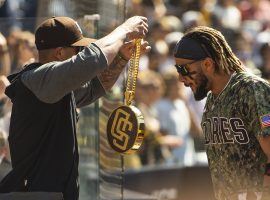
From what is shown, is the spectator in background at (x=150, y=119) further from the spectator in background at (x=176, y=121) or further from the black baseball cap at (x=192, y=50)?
the black baseball cap at (x=192, y=50)

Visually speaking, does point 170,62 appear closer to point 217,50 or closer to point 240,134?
point 217,50

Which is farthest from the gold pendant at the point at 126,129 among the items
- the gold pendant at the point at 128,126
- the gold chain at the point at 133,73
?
the gold chain at the point at 133,73

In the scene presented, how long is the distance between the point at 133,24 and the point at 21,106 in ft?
2.53

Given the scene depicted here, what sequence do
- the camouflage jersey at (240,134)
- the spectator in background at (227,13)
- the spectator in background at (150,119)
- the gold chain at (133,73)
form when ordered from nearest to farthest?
the camouflage jersey at (240,134)
the gold chain at (133,73)
the spectator in background at (150,119)
the spectator in background at (227,13)

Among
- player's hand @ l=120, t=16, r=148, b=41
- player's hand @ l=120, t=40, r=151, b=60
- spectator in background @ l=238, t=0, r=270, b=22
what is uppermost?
player's hand @ l=120, t=16, r=148, b=41

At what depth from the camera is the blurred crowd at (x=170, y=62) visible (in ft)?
21.5

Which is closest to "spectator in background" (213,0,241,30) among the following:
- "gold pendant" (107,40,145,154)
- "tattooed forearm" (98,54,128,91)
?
"tattooed forearm" (98,54,128,91)

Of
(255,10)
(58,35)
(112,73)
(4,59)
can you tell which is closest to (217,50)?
(112,73)

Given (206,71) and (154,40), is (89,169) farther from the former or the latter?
(154,40)

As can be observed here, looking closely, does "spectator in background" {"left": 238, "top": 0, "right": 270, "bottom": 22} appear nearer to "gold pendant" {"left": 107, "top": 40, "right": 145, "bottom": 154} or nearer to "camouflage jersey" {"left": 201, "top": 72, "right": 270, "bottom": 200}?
"gold pendant" {"left": 107, "top": 40, "right": 145, "bottom": 154}

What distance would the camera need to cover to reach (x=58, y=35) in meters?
4.70

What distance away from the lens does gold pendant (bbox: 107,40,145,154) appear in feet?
15.7

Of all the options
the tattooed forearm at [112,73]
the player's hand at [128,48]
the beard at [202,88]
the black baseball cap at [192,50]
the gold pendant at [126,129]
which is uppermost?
the black baseball cap at [192,50]

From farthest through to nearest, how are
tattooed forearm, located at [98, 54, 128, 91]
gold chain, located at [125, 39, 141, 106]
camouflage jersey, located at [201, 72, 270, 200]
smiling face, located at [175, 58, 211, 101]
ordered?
tattooed forearm, located at [98, 54, 128, 91]
gold chain, located at [125, 39, 141, 106]
smiling face, located at [175, 58, 211, 101]
camouflage jersey, located at [201, 72, 270, 200]
